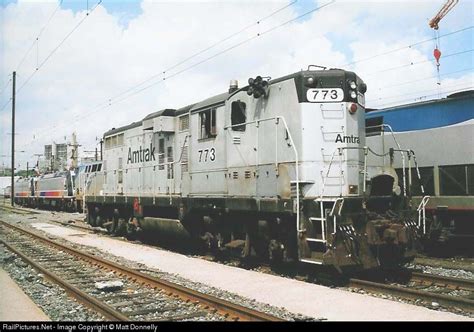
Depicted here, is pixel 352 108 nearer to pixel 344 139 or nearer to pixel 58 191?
pixel 344 139

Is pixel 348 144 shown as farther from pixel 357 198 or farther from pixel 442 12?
pixel 442 12

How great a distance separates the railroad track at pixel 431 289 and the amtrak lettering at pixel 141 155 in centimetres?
820

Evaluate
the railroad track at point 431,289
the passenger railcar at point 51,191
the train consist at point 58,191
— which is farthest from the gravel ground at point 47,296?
the passenger railcar at point 51,191

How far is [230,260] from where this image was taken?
11.0 m

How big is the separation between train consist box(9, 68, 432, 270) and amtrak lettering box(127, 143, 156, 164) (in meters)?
2.13

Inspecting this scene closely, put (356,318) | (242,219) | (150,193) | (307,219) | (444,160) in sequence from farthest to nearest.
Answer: (150,193), (444,160), (242,219), (307,219), (356,318)

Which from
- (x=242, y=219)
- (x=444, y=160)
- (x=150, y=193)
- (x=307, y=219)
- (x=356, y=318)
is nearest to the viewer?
(x=356, y=318)

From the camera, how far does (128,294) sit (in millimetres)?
7867

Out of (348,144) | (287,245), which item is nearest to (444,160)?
(348,144)

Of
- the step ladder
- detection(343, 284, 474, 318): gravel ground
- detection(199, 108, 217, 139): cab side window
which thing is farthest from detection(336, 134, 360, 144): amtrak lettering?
detection(199, 108, 217, 139): cab side window

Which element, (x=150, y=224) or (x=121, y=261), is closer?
(x=121, y=261)

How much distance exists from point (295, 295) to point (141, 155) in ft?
30.2

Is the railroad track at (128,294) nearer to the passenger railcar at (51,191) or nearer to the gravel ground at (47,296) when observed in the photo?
the gravel ground at (47,296)

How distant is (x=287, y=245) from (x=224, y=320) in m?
3.11
